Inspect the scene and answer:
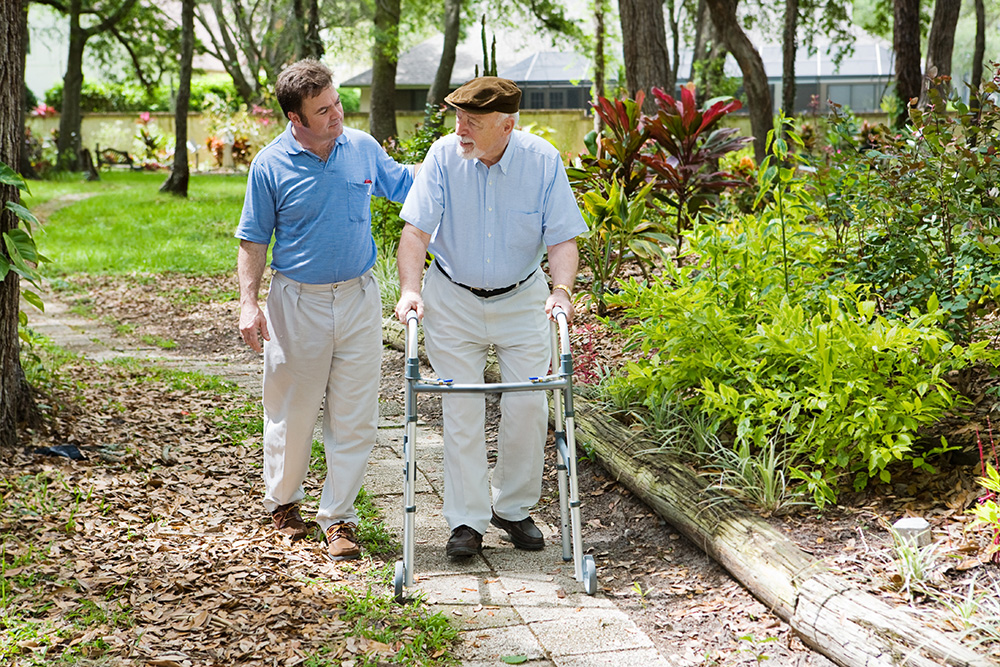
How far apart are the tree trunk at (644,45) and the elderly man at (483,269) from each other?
6.29 meters

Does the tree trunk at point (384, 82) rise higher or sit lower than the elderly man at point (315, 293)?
higher

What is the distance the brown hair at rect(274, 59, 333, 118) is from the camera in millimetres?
3613

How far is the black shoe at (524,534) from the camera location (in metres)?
4.06

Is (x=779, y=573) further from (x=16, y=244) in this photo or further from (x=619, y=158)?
(x=619, y=158)

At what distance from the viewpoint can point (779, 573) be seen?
3354 millimetres

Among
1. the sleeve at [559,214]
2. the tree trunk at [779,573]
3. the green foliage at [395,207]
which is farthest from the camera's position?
the green foliage at [395,207]

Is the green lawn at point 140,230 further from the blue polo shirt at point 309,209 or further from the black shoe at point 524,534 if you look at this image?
the black shoe at point 524,534

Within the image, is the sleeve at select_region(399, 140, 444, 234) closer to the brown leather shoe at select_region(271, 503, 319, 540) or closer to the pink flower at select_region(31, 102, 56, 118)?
the brown leather shoe at select_region(271, 503, 319, 540)

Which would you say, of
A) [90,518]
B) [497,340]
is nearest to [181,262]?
[90,518]

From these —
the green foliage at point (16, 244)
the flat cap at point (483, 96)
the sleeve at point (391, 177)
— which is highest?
the flat cap at point (483, 96)

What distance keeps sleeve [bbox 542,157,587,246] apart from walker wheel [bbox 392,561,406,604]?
4.47 feet

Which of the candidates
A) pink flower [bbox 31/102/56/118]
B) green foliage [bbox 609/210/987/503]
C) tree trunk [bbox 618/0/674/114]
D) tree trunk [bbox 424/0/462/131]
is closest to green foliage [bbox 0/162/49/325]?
green foliage [bbox 609/210/987/503]

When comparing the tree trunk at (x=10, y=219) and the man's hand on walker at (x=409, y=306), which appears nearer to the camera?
the man's hand on walker at (x=409, y=306)

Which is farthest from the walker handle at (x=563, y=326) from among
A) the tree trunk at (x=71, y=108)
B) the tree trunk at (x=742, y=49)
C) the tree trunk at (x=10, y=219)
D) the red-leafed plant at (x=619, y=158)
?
the tree trunk at (x=71, y=108)
